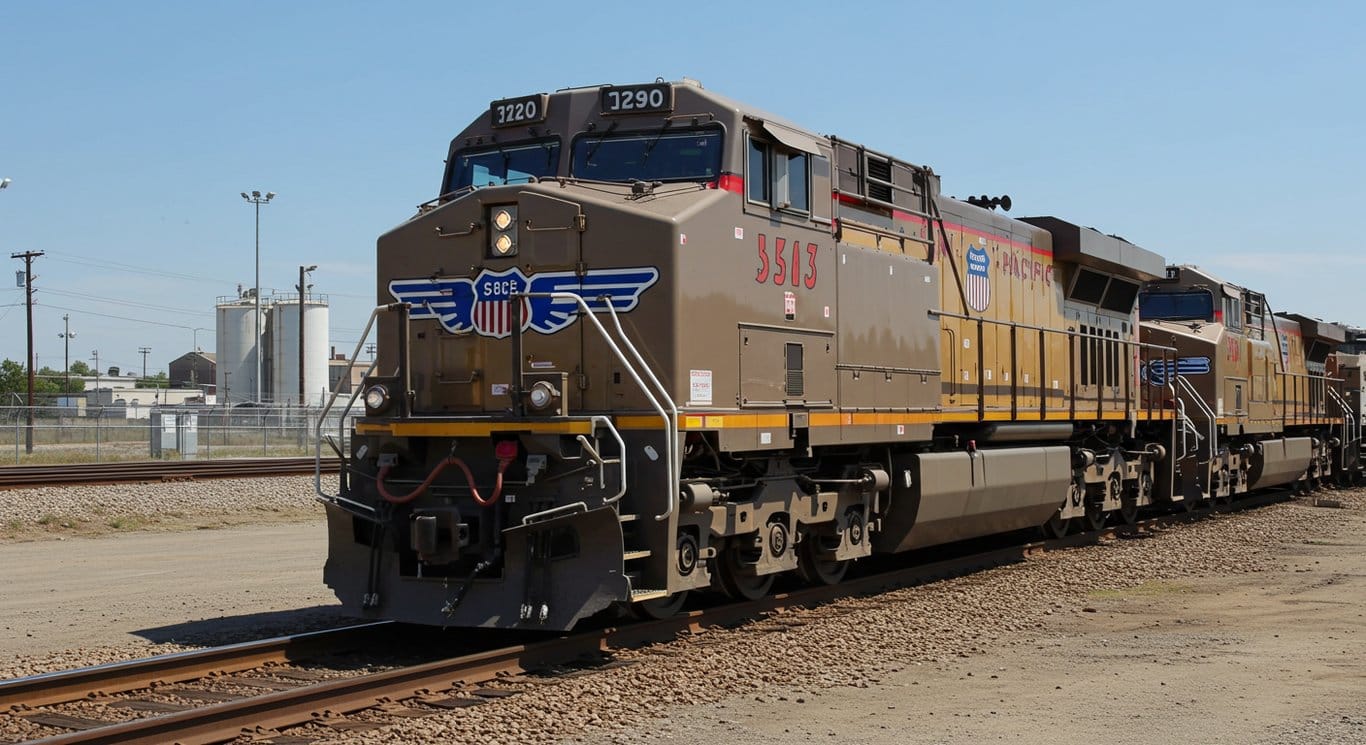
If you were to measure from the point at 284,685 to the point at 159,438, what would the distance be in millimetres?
28626

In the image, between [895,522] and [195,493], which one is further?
[195,493]

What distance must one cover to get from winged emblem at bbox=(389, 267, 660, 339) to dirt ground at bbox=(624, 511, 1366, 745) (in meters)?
2.90

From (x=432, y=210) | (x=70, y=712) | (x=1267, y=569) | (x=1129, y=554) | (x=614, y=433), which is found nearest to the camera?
(x=70, y=712)

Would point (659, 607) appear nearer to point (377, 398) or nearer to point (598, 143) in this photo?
point (377, 398)

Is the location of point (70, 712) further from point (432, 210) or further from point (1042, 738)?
point (1042, 738)

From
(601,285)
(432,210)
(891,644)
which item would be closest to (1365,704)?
(891,644)

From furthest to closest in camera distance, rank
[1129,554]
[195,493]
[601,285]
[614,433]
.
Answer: [195,493]
[1129,554]
[601,285]
[614,433]

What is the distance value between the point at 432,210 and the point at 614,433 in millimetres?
2456

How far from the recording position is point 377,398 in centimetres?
928

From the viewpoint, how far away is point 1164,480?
18625 mm

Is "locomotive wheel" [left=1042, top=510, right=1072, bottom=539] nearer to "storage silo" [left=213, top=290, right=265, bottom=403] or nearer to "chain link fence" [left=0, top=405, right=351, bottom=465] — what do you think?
"chain link fence" [left=0, top=405, right=351, bottom=465]

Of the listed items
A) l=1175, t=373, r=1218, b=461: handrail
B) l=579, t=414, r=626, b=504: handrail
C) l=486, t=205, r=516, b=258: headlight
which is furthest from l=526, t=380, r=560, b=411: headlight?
l=1175, t=373, r=1218, b=461: handrail

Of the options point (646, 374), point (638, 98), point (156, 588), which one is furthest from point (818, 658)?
point (156, 588)

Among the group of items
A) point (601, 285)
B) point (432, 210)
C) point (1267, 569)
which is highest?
point (432, 210)
